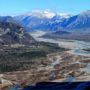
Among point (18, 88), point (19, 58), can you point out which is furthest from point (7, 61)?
point (18, 88)

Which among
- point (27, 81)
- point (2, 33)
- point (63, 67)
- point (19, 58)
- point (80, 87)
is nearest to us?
point (80, 87)

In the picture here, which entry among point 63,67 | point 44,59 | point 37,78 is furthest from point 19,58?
point 37,78

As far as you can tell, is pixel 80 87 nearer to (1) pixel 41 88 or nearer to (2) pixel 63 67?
(1) pixel 41 88

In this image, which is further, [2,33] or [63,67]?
[2,33]

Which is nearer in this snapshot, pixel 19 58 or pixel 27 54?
pixel 19 58

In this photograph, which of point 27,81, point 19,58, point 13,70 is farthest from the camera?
point 19,58

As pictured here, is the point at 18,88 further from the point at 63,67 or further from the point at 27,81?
the point at 63,67

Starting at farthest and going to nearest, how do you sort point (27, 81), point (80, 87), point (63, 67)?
point (63, 67) < point (27, 81) < point (80, 87)

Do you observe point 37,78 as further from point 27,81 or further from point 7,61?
point 7,61

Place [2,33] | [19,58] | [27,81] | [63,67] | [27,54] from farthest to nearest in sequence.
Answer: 1. [2,33]
2. [27,54]
3. [19,58]
4. [63,67]
5. [27,81]
